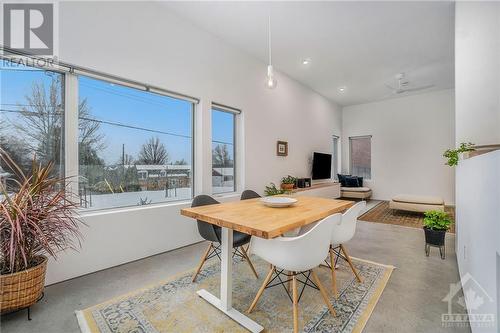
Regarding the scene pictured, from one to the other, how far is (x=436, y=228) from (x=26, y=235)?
4.03m

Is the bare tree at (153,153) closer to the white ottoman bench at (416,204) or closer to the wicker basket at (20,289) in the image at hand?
the wicker basket at (20,289)

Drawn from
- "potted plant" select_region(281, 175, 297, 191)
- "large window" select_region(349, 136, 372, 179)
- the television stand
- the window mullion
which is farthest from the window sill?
"large window" select_region(349, 136, 372, 179)

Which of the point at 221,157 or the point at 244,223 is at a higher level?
the point at 221,157

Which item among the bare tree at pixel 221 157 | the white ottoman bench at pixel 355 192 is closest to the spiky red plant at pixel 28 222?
the bare tree at pixel 221 157

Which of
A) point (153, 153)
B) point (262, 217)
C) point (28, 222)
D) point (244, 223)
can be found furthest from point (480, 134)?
point (28, 222)

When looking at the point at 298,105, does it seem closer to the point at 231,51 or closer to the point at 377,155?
the point at 231,51

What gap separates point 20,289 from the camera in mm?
1625

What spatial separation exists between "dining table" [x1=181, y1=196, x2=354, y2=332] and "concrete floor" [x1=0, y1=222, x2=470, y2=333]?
79cm

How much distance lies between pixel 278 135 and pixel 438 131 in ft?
15.3

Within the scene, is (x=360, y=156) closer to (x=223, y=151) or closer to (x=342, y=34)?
(x=342, y=34)

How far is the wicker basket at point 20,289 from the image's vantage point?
1578mm

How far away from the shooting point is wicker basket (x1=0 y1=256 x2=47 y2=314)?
158cm

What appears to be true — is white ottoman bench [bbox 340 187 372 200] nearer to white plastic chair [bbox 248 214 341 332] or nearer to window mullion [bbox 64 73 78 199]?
white plastic chair [bbox 248 214 341 332]

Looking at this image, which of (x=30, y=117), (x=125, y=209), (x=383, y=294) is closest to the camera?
(x=383, y=294)
